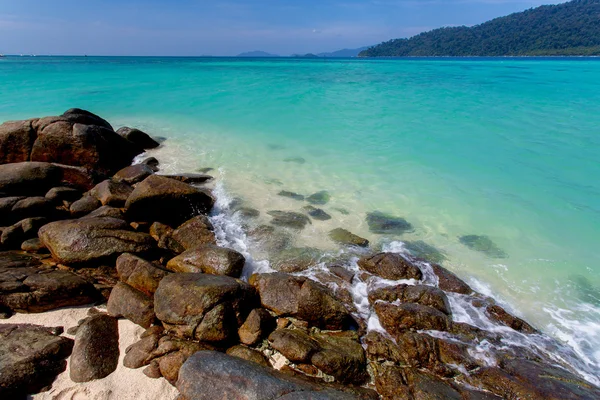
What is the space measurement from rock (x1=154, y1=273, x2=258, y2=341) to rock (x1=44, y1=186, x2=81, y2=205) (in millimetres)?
4983

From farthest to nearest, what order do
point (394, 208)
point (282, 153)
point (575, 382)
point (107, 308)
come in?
point (282, 153)
point (394, 208)
point (107, 308)
point (575, 382)

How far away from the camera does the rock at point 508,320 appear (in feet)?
18.0

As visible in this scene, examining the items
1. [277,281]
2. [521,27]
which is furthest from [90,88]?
[521,27]

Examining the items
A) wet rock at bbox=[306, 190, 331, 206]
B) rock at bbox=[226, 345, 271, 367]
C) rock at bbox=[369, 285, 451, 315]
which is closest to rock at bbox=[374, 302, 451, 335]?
rock at bbox=[369, 285, 451, 315]

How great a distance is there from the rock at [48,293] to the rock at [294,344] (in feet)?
10.8

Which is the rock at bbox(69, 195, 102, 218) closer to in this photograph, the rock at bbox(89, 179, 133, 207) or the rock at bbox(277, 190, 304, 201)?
the rock at bbox(89, 179, 133, 207)

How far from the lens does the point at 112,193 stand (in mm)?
8133

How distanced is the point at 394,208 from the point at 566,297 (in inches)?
170

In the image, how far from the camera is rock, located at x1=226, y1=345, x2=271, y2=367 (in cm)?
455

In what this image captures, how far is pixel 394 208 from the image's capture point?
31.5 feet

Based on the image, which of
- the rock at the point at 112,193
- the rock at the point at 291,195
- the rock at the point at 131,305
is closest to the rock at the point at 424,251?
the rock at the point at 291,195

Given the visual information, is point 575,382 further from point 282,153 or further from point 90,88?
point 90,88

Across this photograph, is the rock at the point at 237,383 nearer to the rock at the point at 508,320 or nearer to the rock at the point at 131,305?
the rock at the point at 131,305

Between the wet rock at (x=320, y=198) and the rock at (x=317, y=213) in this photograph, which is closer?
the rock at (x=317, y=213)
